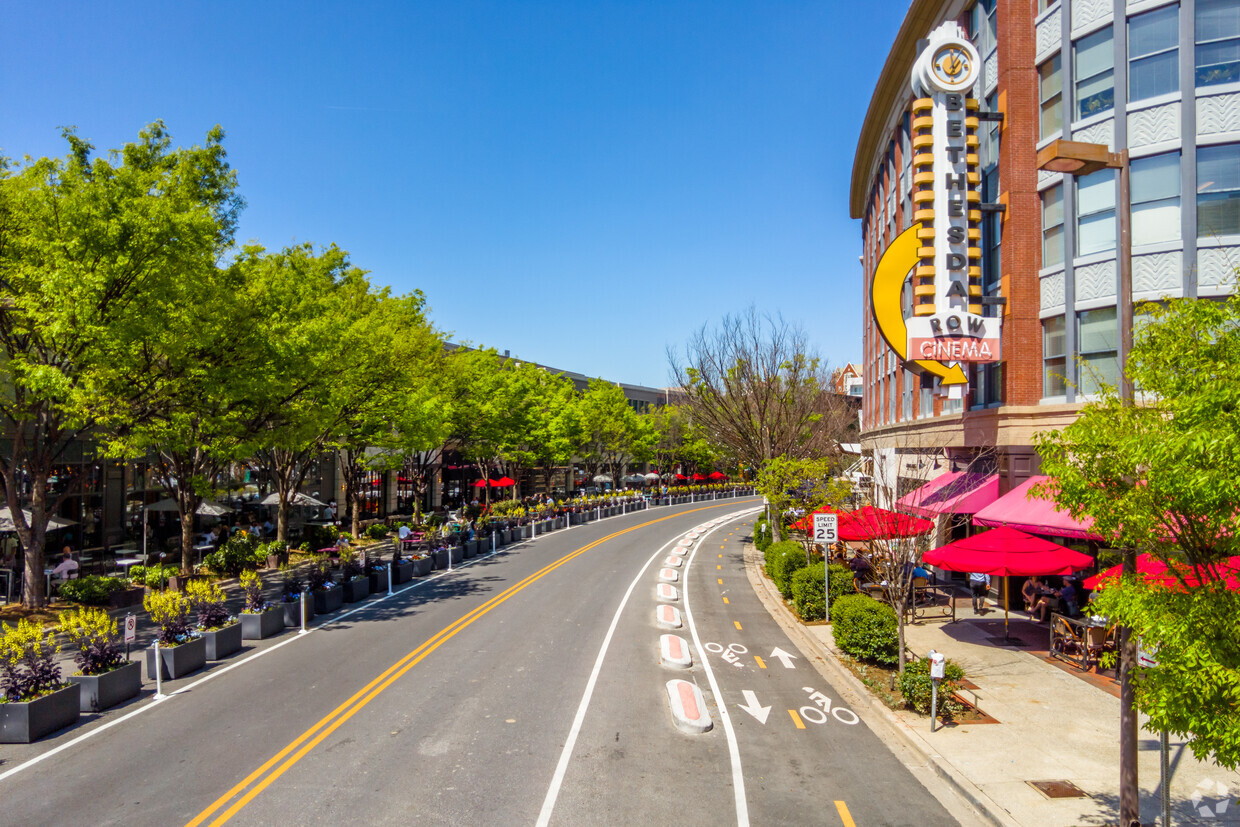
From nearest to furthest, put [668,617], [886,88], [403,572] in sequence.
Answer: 1. [668,617]
2. [403,572]
3. [886,88]

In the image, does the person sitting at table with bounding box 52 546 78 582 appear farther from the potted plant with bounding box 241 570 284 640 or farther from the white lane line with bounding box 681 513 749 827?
the white lane line with bounding box 681 513 749 827

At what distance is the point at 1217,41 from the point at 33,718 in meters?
28.3

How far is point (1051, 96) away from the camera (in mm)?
20203

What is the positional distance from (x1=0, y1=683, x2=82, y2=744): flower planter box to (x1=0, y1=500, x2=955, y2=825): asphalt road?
1.00 feet

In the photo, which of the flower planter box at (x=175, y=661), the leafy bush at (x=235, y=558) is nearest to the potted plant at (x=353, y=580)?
the leafy bush at (x=235, y=558)

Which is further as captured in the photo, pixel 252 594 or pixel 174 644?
pixel 252 594

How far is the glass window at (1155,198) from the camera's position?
56.8 feet

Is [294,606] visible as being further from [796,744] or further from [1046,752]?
[1046,752]

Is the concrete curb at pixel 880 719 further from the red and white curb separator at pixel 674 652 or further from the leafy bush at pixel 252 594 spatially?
the leafy bush at pixel 252 594

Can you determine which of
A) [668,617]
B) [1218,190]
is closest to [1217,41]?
[1218,190]

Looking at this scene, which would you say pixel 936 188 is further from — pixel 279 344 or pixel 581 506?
pixel 581 506

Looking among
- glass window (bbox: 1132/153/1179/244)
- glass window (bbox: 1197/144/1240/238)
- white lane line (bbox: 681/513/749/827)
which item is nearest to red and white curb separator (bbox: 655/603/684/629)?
white lane line (bbox: 681/513/749/827)

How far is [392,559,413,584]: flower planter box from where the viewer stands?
1035 inches

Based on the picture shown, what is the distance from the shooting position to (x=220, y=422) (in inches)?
909
